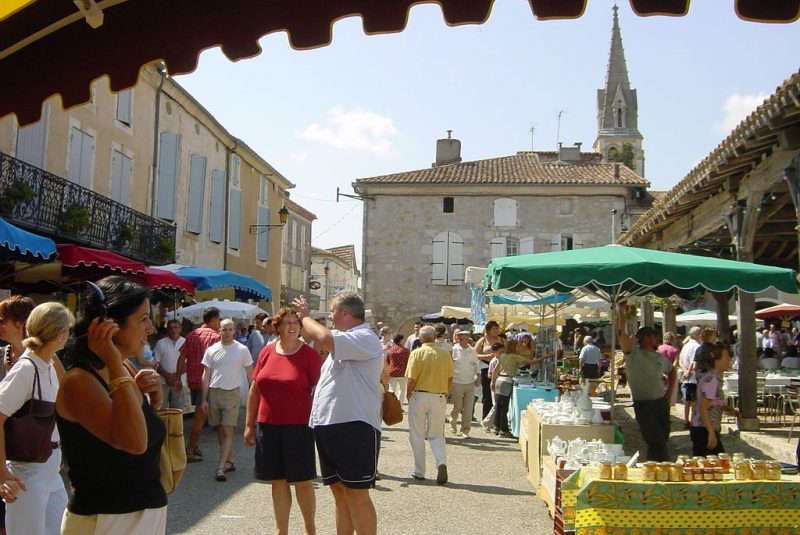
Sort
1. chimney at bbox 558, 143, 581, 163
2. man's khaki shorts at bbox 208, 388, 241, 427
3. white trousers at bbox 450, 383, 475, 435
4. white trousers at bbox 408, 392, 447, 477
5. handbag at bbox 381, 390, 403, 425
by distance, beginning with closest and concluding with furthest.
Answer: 1. handbag at bbox 381, 390, 403, 425
2. white trousers at bbox 408, 392, 447, 477
3. man's khaki shorts at bbox 208, 388, 241, 427
4. white trousers at bbox 450, 383, 475, 435
5. chimney at bbox 558, 143, 581, 163

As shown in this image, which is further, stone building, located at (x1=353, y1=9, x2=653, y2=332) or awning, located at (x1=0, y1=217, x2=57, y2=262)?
stone building, located at (x1=353, y1=9, x2=653, y2=332)

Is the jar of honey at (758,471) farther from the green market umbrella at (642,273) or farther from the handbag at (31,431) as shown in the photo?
the handbag at (31,431)

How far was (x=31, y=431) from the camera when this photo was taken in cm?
404

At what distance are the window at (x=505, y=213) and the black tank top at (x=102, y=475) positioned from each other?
117ft

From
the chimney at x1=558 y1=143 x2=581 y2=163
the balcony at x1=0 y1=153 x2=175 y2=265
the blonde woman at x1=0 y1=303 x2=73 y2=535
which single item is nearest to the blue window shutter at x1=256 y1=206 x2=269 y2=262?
the balcony at x1=0 y1=153 x2=175 y2=265

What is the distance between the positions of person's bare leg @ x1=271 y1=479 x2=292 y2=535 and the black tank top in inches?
109

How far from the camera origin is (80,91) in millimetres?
3205

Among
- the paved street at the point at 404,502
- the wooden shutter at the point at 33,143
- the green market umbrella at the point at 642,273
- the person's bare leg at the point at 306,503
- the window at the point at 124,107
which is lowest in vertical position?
the paved street at the point at 404,502

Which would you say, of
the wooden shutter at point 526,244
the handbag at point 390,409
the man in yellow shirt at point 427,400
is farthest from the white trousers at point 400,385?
the wooden shutter at point 526,244

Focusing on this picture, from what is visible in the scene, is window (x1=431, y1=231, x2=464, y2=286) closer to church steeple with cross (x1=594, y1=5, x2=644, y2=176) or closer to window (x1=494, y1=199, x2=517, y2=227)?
window (x1=494, y1=199, x2=517, y2=227)

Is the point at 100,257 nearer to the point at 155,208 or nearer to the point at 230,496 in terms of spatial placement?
the point at 230,496

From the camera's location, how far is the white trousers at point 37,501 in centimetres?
396

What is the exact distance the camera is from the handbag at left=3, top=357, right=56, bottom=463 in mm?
4020

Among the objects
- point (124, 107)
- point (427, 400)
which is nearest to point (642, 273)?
point (427, 400)
